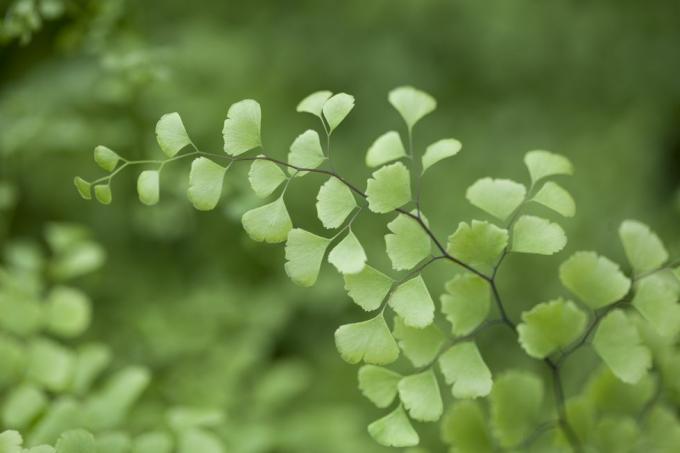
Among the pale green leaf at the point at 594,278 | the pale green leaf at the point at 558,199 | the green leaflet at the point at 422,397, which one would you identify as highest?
the pale green leaf at the point at 558,199

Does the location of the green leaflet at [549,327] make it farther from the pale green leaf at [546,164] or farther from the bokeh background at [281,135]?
the bokeh background at [281,135]

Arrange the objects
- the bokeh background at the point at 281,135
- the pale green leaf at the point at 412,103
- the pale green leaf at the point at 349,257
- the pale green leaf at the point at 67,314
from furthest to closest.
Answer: the bokeh background at the point at 281,135, the pale green leaf at the point at 67,314, the pale green leaf at the point at 412,103, the pale green leaf at the point at 349,257

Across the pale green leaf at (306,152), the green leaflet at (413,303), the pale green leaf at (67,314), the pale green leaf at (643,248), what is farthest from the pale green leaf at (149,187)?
the pale green leaf at (643,248)

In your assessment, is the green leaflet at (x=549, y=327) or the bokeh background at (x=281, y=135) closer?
the green leaflet at (x=549, y=327)

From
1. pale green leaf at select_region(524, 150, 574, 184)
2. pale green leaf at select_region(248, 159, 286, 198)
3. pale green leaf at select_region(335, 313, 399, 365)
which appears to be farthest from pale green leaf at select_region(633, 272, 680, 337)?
pale green leaf at select_region(248, 159, 286, 198)

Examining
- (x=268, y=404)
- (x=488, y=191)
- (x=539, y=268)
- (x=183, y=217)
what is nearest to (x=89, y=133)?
(x=183, y=217)

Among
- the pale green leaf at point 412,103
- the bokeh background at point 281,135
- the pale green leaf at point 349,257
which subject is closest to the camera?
the pale green leaf at point 349,257

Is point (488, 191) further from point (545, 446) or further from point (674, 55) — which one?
point (674, 55)

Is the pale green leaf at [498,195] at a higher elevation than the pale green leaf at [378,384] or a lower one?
higher
